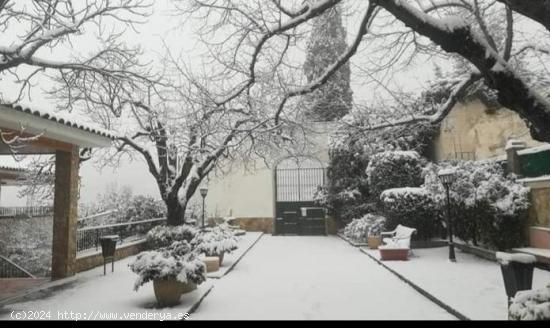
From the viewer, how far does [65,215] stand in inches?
404

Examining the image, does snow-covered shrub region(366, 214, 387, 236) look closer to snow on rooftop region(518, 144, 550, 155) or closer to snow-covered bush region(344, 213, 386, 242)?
snow-covered bush region(344, 213, 386, 242)

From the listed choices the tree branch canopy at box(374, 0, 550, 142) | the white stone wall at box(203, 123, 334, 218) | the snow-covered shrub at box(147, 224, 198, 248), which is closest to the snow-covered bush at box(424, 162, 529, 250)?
the tree branch canopy at box(374, 0, 550, 142)

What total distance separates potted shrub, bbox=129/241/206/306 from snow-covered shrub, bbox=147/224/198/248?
745cm

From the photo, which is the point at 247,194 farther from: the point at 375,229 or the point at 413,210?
the point at 413,210

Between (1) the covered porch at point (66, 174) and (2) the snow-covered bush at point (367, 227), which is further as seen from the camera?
(2) the snow-covered bush at point (367, 227)

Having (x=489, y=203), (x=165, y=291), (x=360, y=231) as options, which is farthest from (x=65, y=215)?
(x=489, y=203)

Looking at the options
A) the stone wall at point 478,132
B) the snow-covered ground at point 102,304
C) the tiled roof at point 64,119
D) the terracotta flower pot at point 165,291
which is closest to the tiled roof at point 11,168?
the tiled roof at point 64,119

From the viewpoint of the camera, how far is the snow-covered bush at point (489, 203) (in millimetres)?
10484

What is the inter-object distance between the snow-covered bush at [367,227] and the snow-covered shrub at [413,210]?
0.40 metres

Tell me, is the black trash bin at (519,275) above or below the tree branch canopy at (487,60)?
below

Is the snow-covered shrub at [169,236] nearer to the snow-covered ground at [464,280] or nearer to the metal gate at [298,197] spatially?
the snow-covered ground at [464,280]

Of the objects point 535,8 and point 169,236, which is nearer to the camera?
point 535,8

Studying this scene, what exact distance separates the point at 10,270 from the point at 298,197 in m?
14.8

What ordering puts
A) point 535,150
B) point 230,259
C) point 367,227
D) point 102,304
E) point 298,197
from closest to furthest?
point 102,304 → point 535,150 → point 230,259 → point 367,227 → point 298,197
